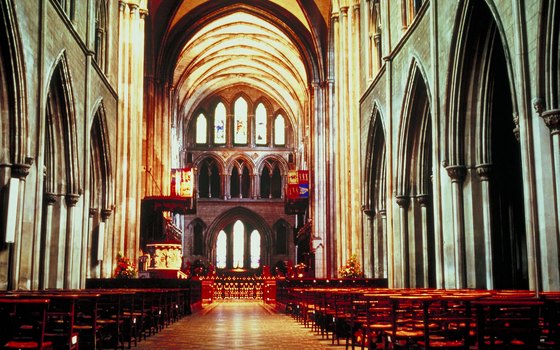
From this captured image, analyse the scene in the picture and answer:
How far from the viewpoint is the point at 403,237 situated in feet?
64.8

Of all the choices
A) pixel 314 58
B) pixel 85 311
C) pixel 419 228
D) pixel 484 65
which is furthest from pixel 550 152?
pixel 314 58

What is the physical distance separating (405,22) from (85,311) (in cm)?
1337

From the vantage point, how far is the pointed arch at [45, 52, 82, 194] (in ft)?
60.7

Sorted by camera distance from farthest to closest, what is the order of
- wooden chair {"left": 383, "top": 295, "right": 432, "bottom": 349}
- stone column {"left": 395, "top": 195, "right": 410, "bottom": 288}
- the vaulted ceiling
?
the vaulted ceiling
stone column {"left": 395, "top": 195, "right": 410, "bottom": 288}
wooden chair {"left": 383, "top": 295, "right": 432, "bottom": 349}

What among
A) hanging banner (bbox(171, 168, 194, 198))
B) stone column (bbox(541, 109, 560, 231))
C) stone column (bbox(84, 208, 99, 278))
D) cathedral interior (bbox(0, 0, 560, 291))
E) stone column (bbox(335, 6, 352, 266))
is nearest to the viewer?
stone column (bbox(541, 109, 560, 231))

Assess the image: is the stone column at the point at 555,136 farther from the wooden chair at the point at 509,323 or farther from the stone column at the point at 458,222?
the wooden chair at the point at 509,323

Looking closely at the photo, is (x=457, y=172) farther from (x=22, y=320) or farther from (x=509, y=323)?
(x=22, y=320)

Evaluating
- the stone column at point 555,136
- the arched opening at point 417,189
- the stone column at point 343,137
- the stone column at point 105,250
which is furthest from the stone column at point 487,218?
the stone column at point 105,250

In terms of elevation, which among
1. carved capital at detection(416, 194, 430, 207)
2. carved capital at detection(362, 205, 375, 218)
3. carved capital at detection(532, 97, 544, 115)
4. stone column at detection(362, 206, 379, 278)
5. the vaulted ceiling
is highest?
the vaulted ceiling

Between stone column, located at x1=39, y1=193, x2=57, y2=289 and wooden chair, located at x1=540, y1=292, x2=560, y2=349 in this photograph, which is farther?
stone column, located at x1=39, y1=193, x2=57, y2=289

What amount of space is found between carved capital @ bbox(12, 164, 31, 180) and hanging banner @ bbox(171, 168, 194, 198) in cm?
2293

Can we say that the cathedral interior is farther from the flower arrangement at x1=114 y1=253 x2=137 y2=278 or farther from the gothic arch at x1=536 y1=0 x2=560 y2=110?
the flower arrangement at x1=114 y1=253 x2=137 y2=278

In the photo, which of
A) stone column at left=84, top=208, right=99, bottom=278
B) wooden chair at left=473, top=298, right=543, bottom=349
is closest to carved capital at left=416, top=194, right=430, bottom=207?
stone column at left=84, top=208, right=99, bottom=278

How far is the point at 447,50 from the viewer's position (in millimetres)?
15328
